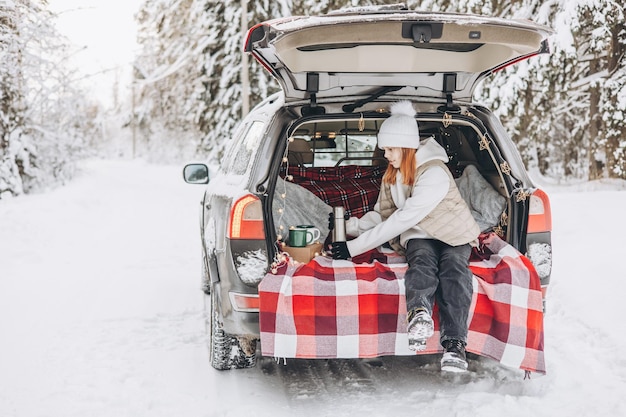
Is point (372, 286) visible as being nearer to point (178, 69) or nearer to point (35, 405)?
point (35, 405)

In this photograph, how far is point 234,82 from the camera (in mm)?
21016

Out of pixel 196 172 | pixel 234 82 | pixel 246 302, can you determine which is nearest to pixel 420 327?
pixel 246 302

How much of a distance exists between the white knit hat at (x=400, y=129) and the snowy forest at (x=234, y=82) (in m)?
7.46

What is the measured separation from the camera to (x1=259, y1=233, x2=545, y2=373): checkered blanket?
3594 mm

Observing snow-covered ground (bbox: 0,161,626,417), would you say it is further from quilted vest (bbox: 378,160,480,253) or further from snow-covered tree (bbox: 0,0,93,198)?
snow-covered tree (bbox: 0,0,93,198)

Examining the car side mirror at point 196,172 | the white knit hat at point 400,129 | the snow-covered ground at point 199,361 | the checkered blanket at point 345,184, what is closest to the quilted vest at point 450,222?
the white knit hat at point 400,129

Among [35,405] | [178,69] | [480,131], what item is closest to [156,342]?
[35,405]

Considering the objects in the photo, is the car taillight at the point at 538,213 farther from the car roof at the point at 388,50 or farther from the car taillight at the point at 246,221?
the car taillight at the point at 246,221

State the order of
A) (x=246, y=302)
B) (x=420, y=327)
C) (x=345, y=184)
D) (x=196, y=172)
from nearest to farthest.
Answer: (x=420, y=327) → (x=246, y=302) → (x=345, y=184) → (x=196, y=172)

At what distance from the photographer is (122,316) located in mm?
5656

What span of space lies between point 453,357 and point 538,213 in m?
1.11

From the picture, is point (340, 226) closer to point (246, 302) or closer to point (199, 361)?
point (246, 302)

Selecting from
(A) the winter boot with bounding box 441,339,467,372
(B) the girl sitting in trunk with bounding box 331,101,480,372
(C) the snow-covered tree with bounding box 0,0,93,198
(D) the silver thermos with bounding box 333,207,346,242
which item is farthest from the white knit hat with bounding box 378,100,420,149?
(C) the snow-covered tree with bounding box 0,0,93,198

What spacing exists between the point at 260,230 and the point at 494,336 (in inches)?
57.3
